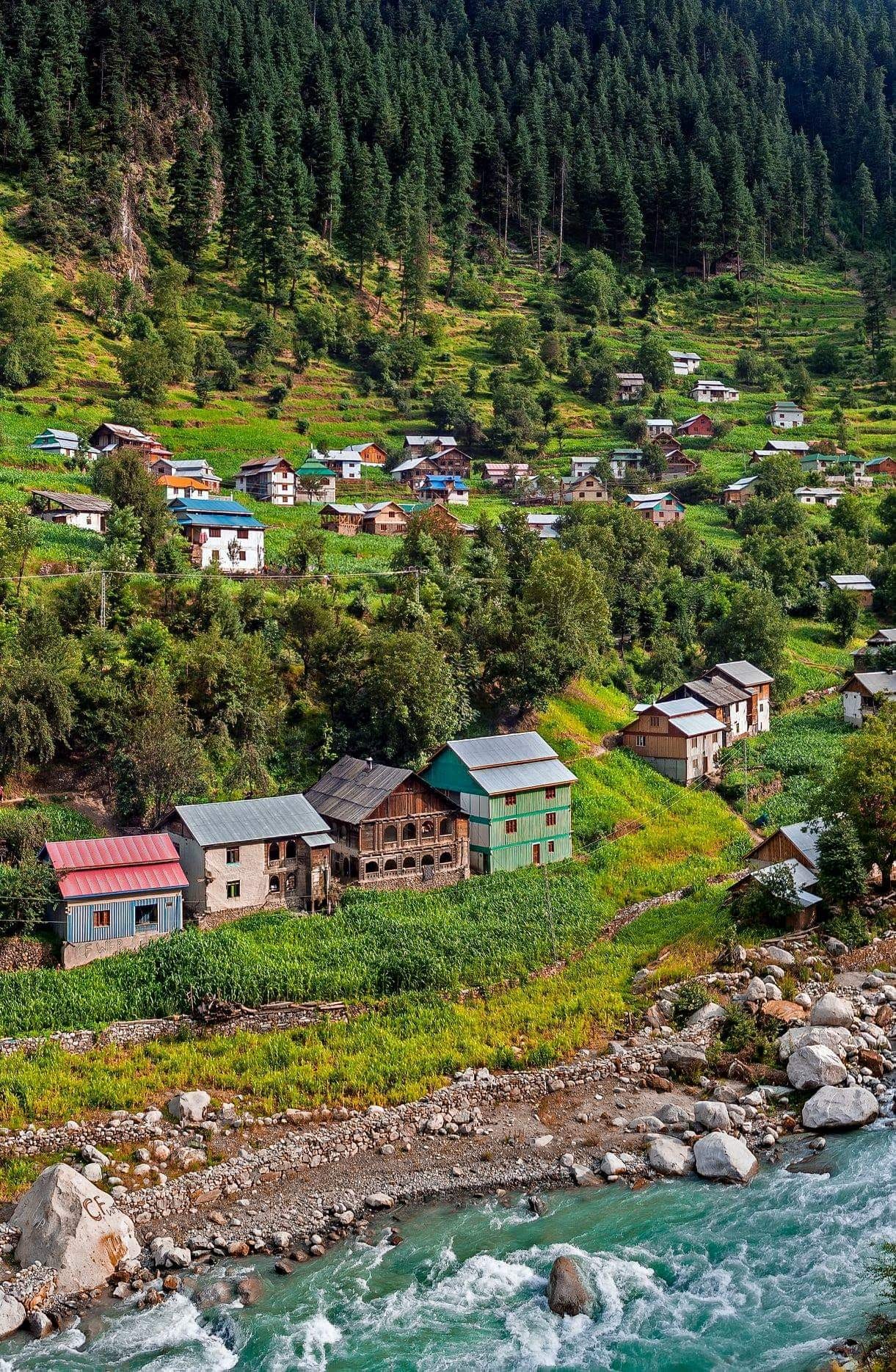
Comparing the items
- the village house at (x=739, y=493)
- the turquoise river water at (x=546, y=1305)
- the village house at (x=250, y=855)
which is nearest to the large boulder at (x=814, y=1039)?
the turquoise river water at (x=546, y=1305)

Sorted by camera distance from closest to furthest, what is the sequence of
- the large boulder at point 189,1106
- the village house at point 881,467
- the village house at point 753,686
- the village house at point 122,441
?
the large boulder at point 189,1106 < the village house at point 753,686 < the village house at point 122,441 < the village house at point 881,467

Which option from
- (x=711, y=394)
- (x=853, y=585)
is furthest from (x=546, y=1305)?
(x=711, y=394)

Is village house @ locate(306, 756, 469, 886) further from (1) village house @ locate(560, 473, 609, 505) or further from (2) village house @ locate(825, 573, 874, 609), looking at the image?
(1) village house @ locate(560, 473, 609, 505)

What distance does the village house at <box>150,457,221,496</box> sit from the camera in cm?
6475

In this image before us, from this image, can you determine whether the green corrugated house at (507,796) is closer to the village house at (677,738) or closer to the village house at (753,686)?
the village house at (677,738)

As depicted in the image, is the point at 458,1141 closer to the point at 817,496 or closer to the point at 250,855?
the point at 250,855

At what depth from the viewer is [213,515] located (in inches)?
2094

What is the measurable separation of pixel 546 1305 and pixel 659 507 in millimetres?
65932

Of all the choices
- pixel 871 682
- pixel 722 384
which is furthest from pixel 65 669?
pixel 722 384

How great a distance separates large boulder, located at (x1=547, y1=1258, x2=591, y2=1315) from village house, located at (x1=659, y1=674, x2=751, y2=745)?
33026mm

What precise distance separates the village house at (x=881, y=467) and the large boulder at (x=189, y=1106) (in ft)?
280

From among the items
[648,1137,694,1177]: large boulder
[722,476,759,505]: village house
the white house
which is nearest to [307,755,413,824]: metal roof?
[648,1137,694,1177]: large boulder

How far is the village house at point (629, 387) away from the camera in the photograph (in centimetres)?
10381

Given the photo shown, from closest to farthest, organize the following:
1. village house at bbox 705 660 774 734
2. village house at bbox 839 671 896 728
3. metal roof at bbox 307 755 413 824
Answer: metal roof at bbox 307 755 413 824 → village house at bbox 839 671 896 728 → village house at bbox 705 660 774 734
